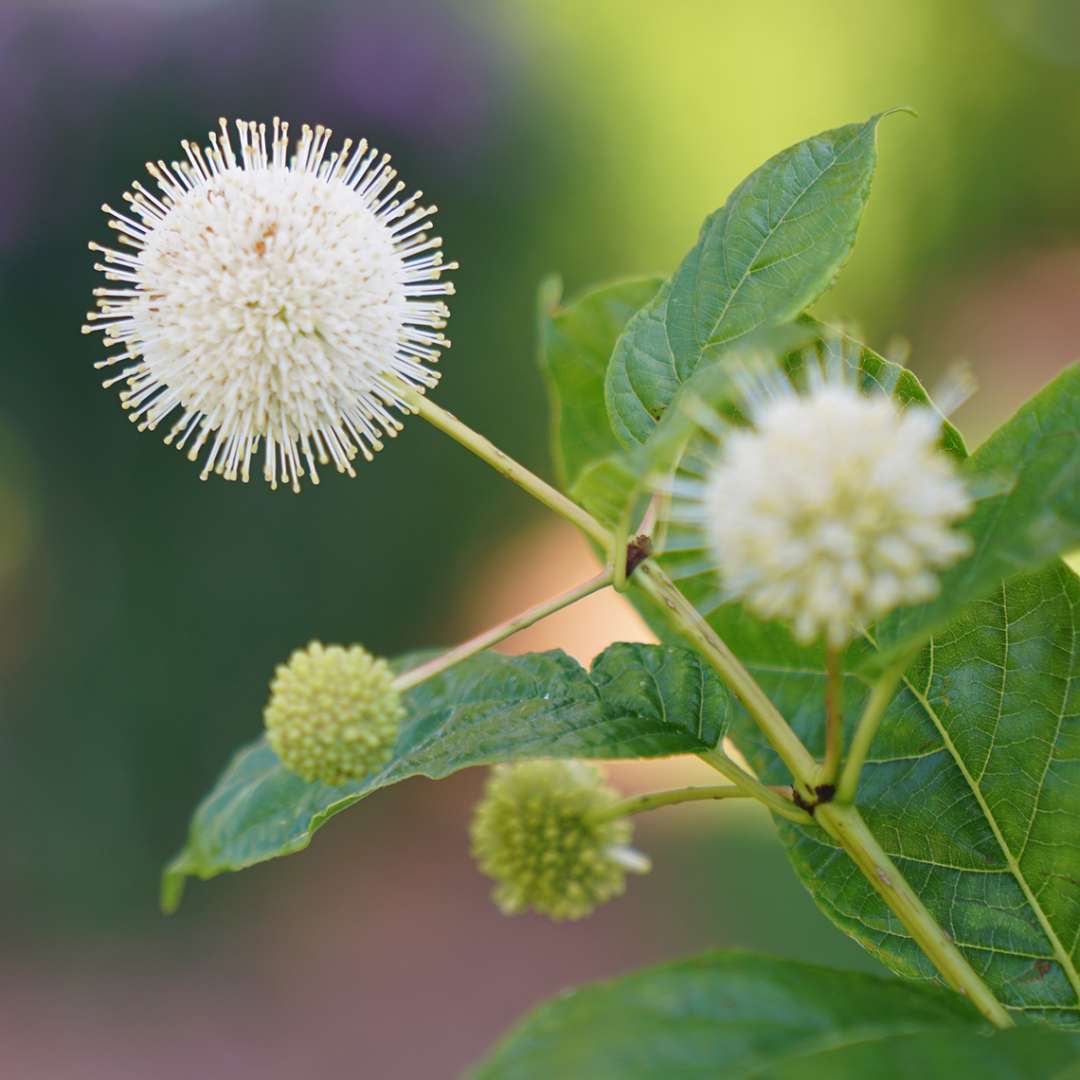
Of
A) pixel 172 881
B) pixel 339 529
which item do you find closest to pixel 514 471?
pixel 172 881

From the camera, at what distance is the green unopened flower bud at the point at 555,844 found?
1.25 meters

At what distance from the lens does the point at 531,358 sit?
600 centimetres

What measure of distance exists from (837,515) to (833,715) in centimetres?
14

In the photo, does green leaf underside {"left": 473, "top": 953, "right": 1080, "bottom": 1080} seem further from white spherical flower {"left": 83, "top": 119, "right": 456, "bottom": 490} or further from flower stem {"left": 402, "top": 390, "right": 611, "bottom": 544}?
white spherical flower {"left": 83, "top": 119, "right": 456, "bottom": 490}

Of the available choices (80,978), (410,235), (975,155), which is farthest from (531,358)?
(410,235)

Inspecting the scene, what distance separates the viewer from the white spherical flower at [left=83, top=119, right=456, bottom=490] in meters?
1.08

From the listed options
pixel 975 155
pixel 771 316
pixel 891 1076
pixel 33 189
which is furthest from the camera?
pixel 975 155

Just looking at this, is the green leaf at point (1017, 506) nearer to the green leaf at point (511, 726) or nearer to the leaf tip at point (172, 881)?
the green leaf at point (511, 726)

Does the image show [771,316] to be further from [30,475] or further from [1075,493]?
[30,475]

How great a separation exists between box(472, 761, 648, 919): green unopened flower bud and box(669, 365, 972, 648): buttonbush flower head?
0.58 meters

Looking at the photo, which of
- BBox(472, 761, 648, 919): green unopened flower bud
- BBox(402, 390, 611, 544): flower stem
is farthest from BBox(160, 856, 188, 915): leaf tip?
BBox(402, 390, 611, 544): flower stem

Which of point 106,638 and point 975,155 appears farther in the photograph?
point 975,155

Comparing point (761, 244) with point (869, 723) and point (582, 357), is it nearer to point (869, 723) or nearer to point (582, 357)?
point (582, 357)

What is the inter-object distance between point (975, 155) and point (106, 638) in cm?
526
